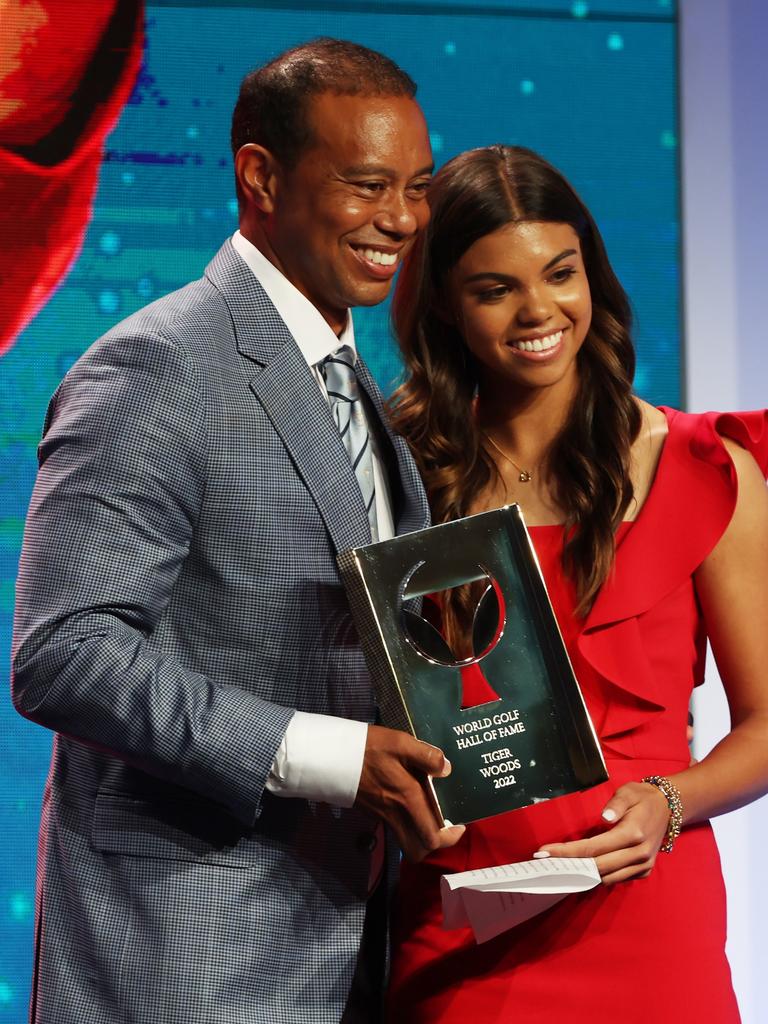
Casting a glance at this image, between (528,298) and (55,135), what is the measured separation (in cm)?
145

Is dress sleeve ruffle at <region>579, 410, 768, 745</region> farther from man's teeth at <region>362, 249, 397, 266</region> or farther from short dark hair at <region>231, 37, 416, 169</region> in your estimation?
short dark hair at <region>231, 37, 416, 169</region>

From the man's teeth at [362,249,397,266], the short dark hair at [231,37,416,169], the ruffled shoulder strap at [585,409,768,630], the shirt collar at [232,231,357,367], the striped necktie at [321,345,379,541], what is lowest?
the ruffled shoulder strap at [585,409,768,630]

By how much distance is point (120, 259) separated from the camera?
9.50ft

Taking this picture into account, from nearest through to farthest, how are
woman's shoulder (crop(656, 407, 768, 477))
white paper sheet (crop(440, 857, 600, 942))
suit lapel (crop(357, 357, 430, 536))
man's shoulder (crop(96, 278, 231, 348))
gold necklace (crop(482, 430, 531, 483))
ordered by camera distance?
white paper sheet (crop(440, 857, 600, 942))
man's shoulder (crop(96, 278, 231, 348))
suit lapel (crop(357, 357, 430, 536))
woman's shoulder (crop(656, 407, 768, 477))
gold necklace (crop(482, 430, 531, 483))

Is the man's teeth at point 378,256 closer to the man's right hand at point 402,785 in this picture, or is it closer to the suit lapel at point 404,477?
the suit lapel at point 404,477

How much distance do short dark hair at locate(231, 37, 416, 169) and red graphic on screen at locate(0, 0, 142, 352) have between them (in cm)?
129

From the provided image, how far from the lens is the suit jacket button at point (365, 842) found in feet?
5.18

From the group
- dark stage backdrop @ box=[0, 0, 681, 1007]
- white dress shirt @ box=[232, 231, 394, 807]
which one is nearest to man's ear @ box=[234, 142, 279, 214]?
white dress shirt @ box=[232, 231, 394, 807]

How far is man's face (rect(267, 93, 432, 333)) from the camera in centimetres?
164

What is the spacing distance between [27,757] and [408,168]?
1.72 metres

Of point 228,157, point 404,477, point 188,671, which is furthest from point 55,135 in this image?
point 188,671

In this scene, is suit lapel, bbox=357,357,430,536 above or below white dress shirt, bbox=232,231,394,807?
above

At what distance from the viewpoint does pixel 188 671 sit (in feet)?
4.68

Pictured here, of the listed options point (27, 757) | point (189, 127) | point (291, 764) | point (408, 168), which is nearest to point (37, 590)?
point (291, 764)
